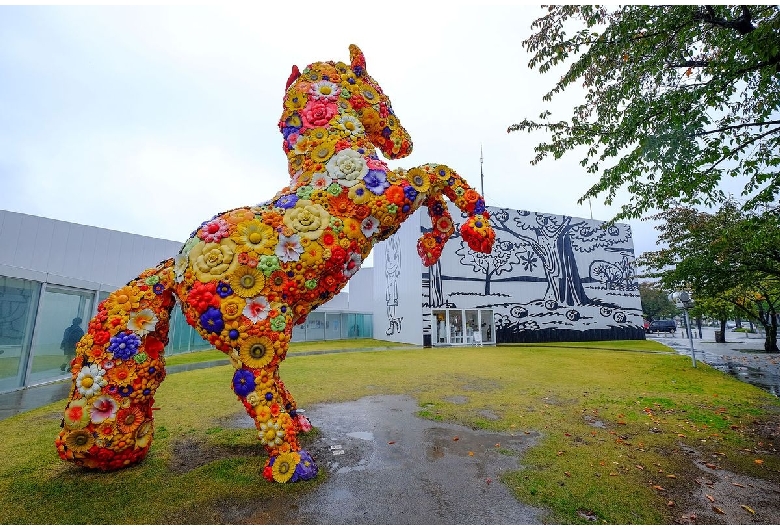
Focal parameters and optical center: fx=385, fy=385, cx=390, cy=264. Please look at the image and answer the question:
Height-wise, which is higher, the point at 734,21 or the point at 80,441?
the point at 734,21

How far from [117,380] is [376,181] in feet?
8.45

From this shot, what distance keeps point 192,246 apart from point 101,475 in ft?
6.27

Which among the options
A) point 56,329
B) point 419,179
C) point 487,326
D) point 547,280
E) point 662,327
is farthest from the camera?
point 662,327

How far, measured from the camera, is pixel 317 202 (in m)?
3.35

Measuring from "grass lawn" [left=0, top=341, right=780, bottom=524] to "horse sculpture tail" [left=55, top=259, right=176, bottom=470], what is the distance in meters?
0.23

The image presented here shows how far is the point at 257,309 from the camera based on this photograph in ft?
9.91

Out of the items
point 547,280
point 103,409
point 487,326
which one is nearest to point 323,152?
point 103,409

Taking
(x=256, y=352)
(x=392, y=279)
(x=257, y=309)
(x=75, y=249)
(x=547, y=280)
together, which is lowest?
(x=256, y=352)

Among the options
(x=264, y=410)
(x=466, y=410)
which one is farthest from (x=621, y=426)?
(x=264, y=410)

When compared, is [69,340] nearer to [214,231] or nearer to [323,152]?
[214,231]

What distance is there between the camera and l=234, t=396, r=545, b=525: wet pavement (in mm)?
2447

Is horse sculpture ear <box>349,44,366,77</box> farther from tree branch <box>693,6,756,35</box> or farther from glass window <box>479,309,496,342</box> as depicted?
glass window <box>479,309,496,342</box>

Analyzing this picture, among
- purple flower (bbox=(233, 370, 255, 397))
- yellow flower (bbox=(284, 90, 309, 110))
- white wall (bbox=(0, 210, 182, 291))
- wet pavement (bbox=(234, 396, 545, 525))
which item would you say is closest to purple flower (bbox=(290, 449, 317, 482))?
wet pavement (bbox=(234, 396, 545, 525))

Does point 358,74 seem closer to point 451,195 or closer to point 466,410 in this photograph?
point 451,195
